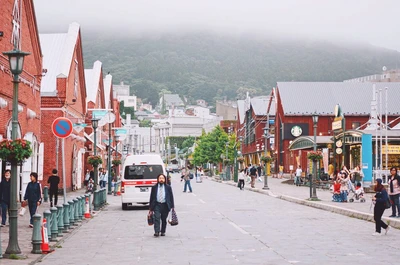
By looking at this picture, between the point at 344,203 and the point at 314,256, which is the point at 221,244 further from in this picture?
A: the point at 344,203

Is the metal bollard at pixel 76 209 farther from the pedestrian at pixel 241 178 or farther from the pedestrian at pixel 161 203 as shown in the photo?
the pedestrian at pixel 241 178

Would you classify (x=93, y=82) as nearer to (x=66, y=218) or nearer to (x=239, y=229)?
(x=66, y=218)

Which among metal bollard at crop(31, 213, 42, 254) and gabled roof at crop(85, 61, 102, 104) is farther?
gabled roof at crop(85, 61, 102, 104)

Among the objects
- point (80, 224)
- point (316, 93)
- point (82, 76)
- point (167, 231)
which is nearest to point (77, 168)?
point (82, 76)

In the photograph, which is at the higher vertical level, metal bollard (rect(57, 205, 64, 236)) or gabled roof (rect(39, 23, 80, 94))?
gabled roof (rect(39, 23, 80, 94))

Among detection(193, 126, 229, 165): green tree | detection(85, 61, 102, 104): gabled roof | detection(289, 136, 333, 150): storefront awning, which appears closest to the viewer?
detection(289, 136, 333, 150): storefront awning

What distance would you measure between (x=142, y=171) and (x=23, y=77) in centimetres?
699

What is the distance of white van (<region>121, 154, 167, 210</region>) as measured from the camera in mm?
30531

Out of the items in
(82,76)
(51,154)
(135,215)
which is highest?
(82,76)

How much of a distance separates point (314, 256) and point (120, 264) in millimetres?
4185

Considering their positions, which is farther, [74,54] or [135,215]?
[74,54]

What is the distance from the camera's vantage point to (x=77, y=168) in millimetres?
51250

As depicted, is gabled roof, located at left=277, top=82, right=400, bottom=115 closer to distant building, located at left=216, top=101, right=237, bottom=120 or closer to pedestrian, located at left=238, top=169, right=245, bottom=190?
pedestrian, located at left=238, top=169, right=245, bottom=190

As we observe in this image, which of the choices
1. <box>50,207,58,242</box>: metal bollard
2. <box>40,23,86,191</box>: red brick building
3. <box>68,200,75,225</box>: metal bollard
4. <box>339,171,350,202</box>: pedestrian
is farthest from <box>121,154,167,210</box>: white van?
<box>50,207,58,242</box>: metal bollard
